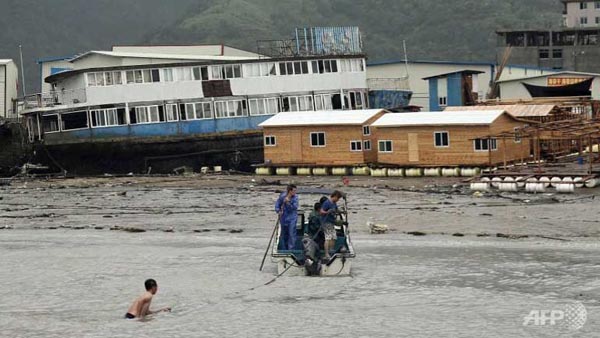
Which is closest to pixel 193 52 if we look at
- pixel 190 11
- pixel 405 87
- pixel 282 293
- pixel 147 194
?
pixel 405 87

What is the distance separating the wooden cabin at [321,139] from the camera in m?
60.1

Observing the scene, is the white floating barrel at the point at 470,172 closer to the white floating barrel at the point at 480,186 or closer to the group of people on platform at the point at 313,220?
the white floating barrel at the point at 480,186

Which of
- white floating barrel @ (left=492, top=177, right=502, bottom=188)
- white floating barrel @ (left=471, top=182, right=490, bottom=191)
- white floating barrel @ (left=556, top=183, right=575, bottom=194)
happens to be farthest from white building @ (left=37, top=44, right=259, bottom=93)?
white floating barrel @ (left=556, top=183, right=575, bottom=194)

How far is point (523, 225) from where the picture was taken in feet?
121

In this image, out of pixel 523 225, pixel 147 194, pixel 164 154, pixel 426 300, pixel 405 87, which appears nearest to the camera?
pixel 426 300

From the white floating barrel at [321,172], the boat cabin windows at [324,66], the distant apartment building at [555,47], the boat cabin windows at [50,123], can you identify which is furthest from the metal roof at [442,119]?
the distant apartment building at [555,47]

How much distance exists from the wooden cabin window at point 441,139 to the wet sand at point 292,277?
870 centimetres

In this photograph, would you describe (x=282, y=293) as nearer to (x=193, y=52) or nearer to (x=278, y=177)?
(x=278, y=177)

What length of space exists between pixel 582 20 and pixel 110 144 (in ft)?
246

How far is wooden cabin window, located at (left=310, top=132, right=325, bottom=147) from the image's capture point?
60.7 meters

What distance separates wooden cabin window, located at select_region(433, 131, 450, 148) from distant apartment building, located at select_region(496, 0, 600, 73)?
53.3 meters

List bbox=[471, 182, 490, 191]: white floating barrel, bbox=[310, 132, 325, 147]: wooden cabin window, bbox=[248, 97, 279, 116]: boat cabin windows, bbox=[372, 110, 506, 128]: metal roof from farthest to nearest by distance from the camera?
bbox=[248, 97, 279, 116]: boat cabin windows
bbox=[310, 132, 325, 147]: wooden cabin window
bbox=[372, 110, 506, 128]: metal roof
bbox=[471, 182, 490, 191]: white floating barrel

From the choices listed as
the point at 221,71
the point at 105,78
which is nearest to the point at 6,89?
the point at 105,78

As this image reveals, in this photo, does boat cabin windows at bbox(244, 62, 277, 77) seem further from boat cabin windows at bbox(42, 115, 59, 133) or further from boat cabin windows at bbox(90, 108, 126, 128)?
boat cabin windows at bbox(42, 115, 59, 133)
